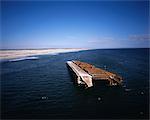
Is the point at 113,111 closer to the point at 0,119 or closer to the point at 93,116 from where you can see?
the point at 93,116

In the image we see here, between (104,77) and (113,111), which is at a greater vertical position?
(104,77)

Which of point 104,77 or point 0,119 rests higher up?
point 104,77

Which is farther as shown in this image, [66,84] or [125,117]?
[66,84]

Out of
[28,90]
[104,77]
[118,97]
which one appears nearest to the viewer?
[118,97]

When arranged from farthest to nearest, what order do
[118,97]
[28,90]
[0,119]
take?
[28,90] < [118,97] < [0,119]

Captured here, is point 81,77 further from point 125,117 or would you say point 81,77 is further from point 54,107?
point 125,117

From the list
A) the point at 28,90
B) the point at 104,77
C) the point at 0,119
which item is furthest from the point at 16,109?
the point at 104,77

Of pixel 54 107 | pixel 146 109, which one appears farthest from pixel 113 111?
pixel 54 107

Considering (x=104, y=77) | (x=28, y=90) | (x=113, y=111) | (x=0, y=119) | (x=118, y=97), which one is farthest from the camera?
(x=104, y=77)

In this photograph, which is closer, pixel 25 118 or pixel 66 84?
pixel 25 118
